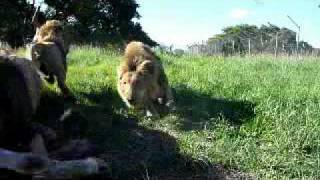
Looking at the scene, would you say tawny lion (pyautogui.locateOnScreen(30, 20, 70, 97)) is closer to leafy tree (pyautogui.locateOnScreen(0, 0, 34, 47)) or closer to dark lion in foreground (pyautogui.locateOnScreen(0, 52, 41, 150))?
dark lion in foreground (pyautogui.locateOnScreen(0, 52, 41, 150))

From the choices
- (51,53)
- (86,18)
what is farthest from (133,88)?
(86,18)

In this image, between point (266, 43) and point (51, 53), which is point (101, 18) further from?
point (51, 53)

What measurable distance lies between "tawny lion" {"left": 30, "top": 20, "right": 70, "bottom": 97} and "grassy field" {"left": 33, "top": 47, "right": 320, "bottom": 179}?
1.21 ft

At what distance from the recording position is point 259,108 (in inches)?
400

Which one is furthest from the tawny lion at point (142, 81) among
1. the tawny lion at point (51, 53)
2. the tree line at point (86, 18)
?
the tree line at point (86, 18)

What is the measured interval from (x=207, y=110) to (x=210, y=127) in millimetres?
880

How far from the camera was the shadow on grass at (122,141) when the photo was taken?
7.86m

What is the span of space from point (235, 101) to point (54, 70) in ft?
9.71

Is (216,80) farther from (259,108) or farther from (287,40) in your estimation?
(287,40)

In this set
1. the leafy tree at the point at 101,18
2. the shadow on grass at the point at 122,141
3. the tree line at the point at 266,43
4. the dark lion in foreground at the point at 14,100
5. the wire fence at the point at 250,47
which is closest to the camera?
the dark lion in foreground at the point at 14,100

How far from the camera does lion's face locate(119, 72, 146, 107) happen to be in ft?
30.9

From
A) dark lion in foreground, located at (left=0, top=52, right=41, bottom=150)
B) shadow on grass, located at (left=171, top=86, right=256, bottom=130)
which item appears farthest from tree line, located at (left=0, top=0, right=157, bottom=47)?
dark lion in foreground, located at (left=0, top=52, right=41, bottom=150)

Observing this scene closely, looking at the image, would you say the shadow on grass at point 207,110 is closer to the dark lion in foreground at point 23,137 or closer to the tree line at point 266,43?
the dark lion in foreground at point 23,137

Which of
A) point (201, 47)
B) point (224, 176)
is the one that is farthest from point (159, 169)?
point (201, 47)
